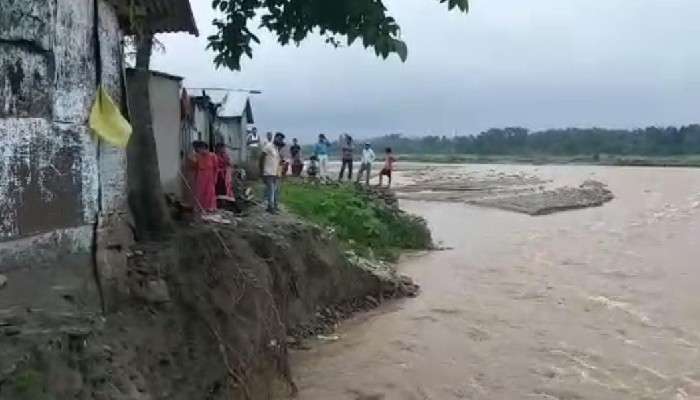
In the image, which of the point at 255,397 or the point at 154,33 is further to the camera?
the point at 154,33

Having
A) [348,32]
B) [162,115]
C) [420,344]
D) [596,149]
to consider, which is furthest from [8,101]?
[596,149]

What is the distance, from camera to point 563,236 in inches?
867

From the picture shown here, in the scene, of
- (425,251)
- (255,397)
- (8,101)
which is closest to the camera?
(8,101)

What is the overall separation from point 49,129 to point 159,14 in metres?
2.18

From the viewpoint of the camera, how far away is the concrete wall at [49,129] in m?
5.48

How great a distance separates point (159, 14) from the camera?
7.56 m

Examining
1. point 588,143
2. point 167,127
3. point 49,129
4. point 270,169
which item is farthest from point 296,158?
point 588,143

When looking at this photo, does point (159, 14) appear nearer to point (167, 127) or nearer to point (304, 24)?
point (304, 24)

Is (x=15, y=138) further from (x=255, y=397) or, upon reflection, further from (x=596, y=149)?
(x=596, y=149)

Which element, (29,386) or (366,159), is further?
(366,159)

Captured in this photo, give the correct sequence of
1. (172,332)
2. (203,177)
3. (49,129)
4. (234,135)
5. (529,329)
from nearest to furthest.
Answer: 1. (49,129)
2. (172,332)
3. (203,177)
4. (529,329)
5. (234,135)

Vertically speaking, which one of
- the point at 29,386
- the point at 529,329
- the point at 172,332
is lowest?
the point at 529,329

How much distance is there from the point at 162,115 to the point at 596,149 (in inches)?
3288

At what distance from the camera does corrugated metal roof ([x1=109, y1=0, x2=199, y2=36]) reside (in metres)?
7.02
